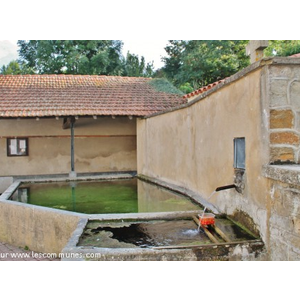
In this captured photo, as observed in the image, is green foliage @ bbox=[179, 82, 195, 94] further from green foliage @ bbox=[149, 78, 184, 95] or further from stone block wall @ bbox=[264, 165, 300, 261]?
stone block wall @ bbox=[264, 165, 300, 261]

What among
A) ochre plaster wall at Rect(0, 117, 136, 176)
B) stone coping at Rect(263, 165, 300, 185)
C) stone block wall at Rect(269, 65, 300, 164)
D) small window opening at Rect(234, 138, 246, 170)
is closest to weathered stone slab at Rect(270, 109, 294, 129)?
stone block wall at Rect(269, 65, 300, 164)

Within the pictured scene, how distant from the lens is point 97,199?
24.9 feet

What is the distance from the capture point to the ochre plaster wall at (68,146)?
11422 millimetres

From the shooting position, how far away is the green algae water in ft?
21.1

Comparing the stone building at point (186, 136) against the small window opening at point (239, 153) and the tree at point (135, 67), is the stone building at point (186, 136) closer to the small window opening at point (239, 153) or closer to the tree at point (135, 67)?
the small window opening at point (239, 153)

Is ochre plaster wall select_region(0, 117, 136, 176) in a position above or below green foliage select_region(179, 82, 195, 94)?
below

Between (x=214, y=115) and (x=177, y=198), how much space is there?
81.3 inches

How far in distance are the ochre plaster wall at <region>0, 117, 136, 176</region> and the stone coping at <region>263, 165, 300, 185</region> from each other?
8662mm

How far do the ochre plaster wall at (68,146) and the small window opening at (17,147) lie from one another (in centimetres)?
14

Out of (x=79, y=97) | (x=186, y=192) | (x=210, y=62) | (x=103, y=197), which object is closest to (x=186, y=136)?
(x=186, y=192)

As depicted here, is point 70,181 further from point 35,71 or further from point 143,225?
point 35,71

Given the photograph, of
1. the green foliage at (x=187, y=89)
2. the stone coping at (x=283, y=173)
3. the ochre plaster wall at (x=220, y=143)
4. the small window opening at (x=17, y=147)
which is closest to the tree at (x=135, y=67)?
the green foliage at (x=187, y=89)

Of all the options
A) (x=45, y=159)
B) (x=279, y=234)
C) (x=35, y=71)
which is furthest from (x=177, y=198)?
(x=35, y=71)

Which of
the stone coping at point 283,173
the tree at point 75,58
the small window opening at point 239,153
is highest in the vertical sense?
the tree at point 75,58
